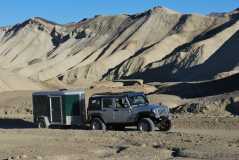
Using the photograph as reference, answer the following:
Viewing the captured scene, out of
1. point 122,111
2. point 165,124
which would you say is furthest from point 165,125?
point 122,111

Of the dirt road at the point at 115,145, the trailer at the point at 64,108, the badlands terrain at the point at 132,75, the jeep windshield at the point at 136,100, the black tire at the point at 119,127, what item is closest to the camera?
the dirt road at the point at 115,145

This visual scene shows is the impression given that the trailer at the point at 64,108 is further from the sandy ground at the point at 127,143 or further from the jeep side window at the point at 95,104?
the jeep side window at the point at 95,104

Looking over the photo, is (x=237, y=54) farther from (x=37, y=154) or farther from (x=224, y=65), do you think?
(x=37, y=154)

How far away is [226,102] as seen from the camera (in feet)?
130

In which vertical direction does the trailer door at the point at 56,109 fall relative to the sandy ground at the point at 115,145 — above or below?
above

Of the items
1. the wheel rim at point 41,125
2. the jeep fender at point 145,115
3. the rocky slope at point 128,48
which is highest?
Answer: the rocky slope at point 128,48

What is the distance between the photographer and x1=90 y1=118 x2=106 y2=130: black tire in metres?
26.1

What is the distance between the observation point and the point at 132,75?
3937 inches

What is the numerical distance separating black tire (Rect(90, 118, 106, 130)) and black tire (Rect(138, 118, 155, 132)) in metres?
1.95

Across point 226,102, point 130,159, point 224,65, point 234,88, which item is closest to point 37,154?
point 130,159

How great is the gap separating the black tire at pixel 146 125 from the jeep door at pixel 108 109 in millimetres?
1345

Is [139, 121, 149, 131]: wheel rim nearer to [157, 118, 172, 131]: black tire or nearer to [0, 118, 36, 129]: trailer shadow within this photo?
[157, 118, 172, 131]: black tire

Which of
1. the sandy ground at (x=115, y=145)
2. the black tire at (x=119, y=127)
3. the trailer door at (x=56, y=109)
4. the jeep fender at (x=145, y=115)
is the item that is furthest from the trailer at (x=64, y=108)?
the jeep fender at (x=145, y=115)

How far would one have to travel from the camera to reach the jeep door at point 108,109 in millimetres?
25562
